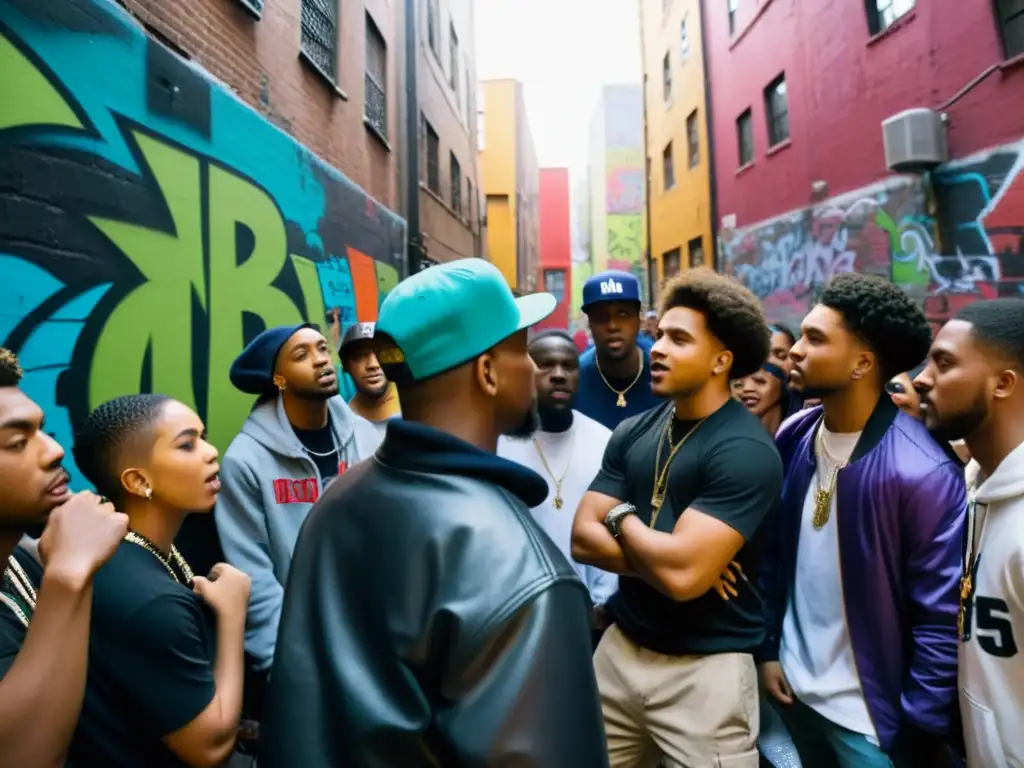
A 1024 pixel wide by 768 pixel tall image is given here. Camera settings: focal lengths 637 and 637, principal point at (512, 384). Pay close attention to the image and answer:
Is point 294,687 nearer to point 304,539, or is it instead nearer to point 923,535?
point 304,539

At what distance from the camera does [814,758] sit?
258 cm

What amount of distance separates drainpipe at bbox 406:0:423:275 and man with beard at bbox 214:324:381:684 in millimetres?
7313

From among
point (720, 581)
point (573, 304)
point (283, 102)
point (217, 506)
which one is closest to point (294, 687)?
point (720, 581)

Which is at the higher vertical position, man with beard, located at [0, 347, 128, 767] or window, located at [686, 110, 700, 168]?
window, located at [686, 110, 700, 168]

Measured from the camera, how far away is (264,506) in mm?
2738

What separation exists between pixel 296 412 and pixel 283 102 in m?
3.93

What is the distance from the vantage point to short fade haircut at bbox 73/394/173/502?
1.92m

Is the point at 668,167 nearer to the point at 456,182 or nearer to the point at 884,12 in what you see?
the point at 456,182

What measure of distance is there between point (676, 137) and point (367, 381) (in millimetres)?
15972

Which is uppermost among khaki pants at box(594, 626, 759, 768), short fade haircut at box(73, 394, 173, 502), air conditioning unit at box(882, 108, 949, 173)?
air conditioning unit at box(882, 108, 949, 173)

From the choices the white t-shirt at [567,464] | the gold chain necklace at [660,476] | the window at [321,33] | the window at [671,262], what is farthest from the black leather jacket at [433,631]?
the window at [671,262]

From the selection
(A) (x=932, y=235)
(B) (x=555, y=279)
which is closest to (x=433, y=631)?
(A) (x=932, y=235)

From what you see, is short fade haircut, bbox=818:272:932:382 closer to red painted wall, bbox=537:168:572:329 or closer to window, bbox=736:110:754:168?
window, bbox=736:110:754:168

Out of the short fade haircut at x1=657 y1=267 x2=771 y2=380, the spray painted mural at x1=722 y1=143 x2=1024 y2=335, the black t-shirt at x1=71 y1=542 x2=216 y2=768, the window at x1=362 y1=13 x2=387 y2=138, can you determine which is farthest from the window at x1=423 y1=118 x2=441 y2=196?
the black t-shirt at x1=71 y1=542 x2=216 y2=768
